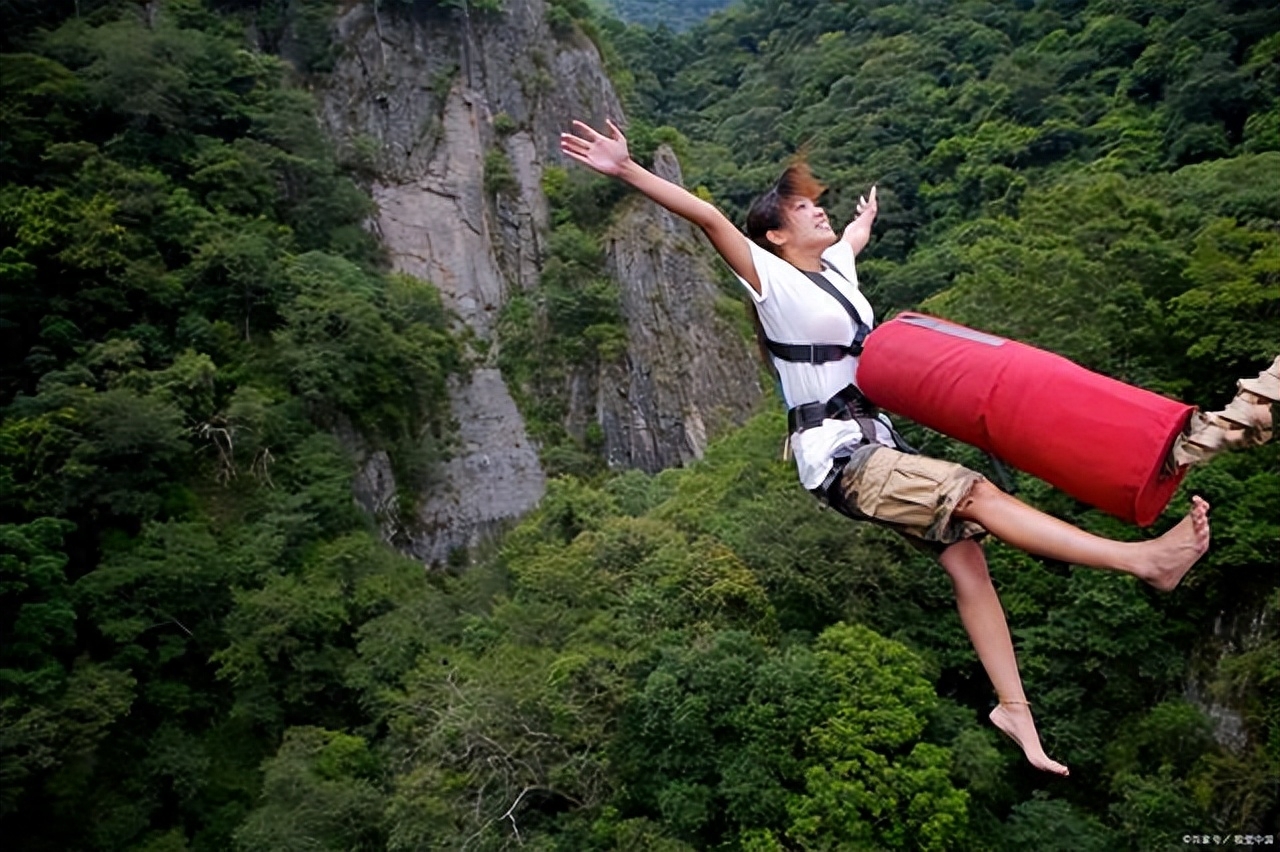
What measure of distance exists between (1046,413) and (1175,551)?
41cm

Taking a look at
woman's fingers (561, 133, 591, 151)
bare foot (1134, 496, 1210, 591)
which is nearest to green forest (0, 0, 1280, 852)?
woman's fingers (561, 133, 591, 151)

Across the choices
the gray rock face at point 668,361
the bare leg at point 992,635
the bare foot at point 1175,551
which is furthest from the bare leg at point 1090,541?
the gray rock face at point 668,361

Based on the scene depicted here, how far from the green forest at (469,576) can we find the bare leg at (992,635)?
4.38 ft

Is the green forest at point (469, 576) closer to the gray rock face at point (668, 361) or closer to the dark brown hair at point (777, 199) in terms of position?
the dark brown hair at point (777, 199)

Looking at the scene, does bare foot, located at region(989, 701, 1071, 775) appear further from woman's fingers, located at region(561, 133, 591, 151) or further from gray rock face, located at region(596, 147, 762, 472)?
gray rock face, located at region(596, 147, 762, 472)

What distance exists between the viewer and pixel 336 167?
22031 mm

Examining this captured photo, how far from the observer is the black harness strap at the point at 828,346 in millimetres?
2371

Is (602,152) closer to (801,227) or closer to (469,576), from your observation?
(801,227)

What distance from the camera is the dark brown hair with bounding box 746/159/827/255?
2555 millimetres

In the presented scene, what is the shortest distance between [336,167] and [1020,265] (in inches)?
660

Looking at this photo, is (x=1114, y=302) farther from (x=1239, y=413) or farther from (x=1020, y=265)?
(x=1239, y=413)

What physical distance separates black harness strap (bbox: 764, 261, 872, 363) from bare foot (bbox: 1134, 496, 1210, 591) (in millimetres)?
841

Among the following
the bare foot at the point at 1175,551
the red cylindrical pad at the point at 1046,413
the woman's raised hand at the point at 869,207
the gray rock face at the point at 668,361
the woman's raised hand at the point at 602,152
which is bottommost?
the gray rock face at the point at 668,361

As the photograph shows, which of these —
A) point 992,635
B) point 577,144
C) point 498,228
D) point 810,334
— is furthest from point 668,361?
point 992,635
